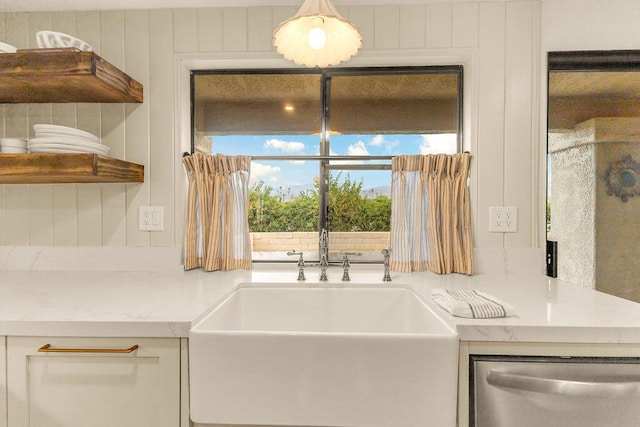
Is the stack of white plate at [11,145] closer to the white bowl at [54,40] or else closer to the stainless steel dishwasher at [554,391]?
the white bowl at [54,40]

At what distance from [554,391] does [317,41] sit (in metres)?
1.25

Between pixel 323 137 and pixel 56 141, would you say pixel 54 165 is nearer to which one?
pixel 56 141

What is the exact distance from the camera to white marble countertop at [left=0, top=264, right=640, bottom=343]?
94cm

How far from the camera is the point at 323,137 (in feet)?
5.90

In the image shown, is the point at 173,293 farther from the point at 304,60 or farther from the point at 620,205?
the point at 620,205

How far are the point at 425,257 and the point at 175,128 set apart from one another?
1375 mm

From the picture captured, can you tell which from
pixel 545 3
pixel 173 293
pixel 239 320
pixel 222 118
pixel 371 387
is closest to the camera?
pixel 371 387

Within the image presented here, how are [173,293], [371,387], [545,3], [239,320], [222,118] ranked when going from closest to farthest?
1. [371,387]
2. [173,293]
3. [239,320]
4. [545,3]
5. [222,118]

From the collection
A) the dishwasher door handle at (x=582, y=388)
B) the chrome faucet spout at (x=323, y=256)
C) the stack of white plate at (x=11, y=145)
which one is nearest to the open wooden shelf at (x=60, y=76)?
the stack of white plate at (x=11, y=145)

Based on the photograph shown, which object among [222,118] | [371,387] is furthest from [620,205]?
[222,118]

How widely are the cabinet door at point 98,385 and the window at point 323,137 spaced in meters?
0.90

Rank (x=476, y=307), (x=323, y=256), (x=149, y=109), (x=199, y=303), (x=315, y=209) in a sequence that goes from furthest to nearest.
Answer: (x=315, y=209) < (x=149, y=109) < (x=323, y=256) < (x=199, y=303) < (x=476, y=307)

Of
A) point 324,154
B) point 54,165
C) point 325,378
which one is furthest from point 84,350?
point 324,154

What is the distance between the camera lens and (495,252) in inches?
64.6
